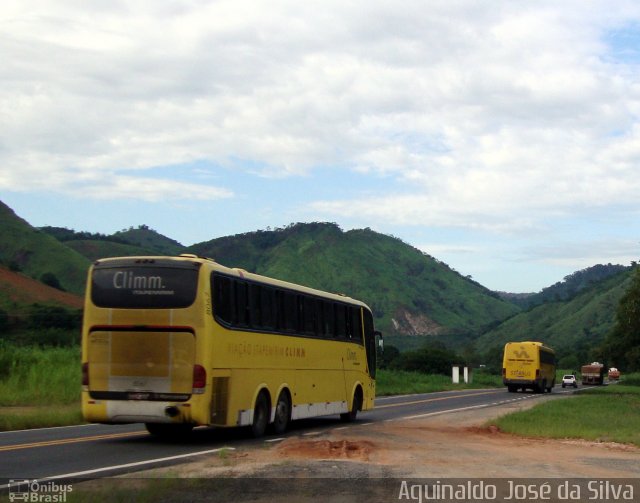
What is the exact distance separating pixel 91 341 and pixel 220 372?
2.40 m

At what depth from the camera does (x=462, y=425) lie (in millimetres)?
26062

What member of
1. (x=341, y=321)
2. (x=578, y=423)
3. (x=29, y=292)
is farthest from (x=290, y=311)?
(x=29, y=292)

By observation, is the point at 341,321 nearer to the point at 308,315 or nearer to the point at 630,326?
the point at 308,315

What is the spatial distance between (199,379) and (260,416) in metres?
3.26

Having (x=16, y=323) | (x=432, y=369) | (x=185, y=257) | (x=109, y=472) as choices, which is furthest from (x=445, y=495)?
(x=432, y=369)

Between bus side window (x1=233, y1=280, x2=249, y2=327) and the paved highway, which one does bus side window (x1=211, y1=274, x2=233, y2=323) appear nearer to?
bus side window (x1=233, y1=280, x2=249, y2=327)

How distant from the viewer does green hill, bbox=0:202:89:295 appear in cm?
13738

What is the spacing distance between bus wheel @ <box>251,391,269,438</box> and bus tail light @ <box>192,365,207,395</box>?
108 inches

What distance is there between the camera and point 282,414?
851 inches

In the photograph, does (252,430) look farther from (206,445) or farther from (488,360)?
(488,360)

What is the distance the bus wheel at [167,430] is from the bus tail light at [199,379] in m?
2.90

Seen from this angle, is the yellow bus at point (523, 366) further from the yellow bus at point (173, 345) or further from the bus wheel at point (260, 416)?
the yellow bus at point (173, 345)

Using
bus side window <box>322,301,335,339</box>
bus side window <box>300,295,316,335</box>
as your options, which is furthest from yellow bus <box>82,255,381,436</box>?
bus side window <box>322,301,335,339</box>

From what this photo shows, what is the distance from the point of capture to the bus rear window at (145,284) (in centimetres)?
1759
